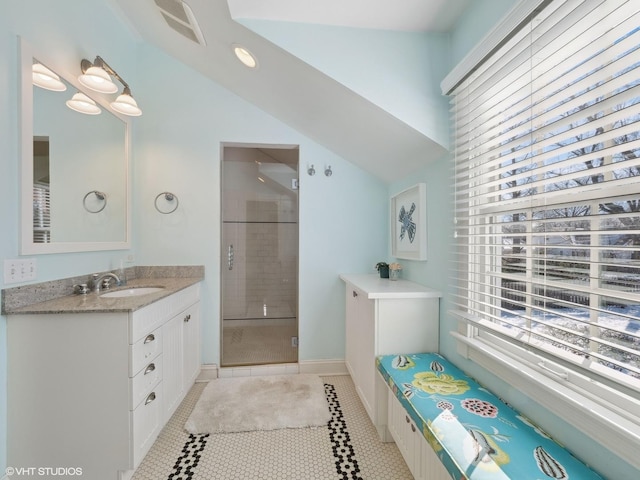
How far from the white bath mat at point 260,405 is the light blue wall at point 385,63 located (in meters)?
2.02

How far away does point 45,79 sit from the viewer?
1.59 metres

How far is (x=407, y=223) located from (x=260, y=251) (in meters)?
1.50

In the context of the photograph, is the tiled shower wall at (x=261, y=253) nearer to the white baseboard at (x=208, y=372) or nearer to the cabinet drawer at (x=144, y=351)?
the white baseboard at (x=208, y=372)

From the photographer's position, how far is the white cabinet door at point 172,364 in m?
1.79

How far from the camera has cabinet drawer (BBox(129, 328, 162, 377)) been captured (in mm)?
1418

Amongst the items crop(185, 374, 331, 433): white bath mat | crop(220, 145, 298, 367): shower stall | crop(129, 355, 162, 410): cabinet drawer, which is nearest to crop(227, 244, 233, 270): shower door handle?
crop(220, 145, 298, 367): shower stall

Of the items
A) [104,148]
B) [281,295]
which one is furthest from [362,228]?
[104,148]

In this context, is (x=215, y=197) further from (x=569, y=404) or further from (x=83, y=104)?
(x=569, y=404)

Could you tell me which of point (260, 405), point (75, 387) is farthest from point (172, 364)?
point (260, 405)

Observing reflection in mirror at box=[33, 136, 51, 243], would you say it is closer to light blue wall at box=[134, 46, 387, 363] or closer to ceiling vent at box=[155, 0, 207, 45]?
light blue wall at box=[134, 46, 387, 363]

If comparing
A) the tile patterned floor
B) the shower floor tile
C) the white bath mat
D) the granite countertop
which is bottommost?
the tile patterned floor

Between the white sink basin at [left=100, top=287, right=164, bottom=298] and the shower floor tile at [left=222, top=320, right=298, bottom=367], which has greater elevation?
the white sink basin at [left=100, top=287, right=164, bottom=298]

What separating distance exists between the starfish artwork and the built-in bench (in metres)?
0.97

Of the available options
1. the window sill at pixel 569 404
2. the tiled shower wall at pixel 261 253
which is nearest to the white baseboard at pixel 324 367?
the tiled shower wall at pixel 261 253
